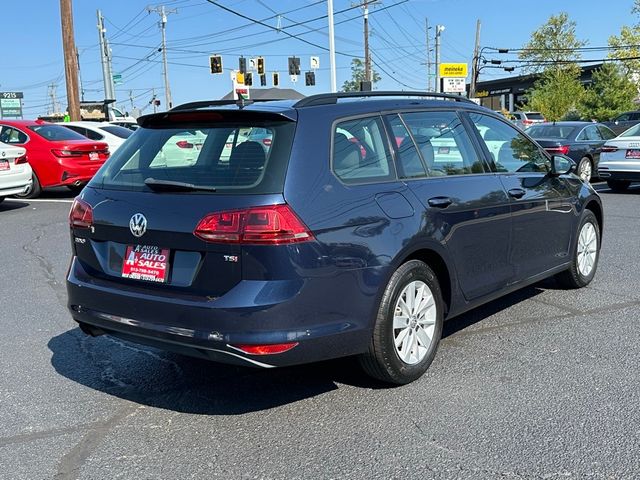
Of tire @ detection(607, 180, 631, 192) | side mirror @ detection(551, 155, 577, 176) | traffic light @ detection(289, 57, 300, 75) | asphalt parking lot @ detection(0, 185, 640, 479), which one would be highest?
traffic light @ detection(289, 57, 300, 75)

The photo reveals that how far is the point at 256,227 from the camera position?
3232 millimetres

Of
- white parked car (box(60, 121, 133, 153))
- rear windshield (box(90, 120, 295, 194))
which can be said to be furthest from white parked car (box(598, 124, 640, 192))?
rear windshield (box(90, 120, 295, 194))

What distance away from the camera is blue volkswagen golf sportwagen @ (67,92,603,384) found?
3.27 meters

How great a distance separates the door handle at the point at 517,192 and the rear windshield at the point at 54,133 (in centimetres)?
1119

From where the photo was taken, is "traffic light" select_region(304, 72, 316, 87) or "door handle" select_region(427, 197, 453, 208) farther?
"traffic light" select_region(304, 72, 316, 87)

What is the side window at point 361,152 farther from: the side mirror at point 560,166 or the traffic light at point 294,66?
the traffic light at point 294,66

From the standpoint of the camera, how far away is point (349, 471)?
3.02m

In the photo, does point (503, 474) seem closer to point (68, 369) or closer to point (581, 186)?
point (68, 369)

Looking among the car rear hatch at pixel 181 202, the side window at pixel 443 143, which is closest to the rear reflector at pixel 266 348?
the car rear hatch at pixel 181 202

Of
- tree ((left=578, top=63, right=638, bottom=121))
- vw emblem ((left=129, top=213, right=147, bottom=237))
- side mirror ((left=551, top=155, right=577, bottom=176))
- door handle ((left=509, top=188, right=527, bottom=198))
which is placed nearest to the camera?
vw emblem ((left=129, top=213, right=147, bottom=237))

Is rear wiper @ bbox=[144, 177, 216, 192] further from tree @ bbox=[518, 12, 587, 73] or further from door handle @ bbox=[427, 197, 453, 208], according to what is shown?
tree @ bbox=[518, 12, 587, 73]

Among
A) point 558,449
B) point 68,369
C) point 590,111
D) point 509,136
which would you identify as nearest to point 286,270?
point 558,449

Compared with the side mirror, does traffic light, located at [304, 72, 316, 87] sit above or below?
above

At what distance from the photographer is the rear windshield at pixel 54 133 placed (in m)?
13.7
